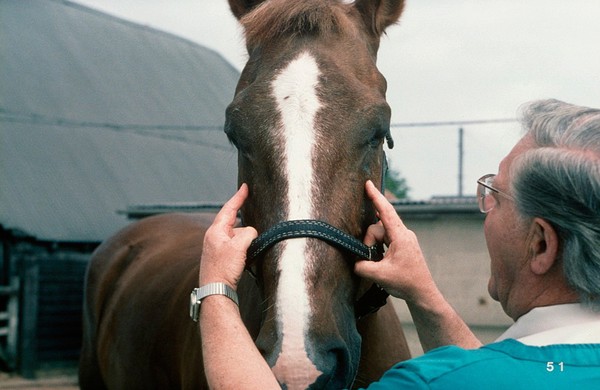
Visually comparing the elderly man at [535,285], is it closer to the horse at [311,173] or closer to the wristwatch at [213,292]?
the wristwatch at [213,292]

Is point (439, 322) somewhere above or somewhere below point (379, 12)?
below

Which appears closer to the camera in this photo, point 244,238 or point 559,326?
point 559,326

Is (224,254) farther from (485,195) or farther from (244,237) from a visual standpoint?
(485,195)

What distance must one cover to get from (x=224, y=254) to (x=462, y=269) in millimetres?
8874

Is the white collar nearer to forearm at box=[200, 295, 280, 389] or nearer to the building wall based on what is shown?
forearm at box=[200, 295, 280, 389]

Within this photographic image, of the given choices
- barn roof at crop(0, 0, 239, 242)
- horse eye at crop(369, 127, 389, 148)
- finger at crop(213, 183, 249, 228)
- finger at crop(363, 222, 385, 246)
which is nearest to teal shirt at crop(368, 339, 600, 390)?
finger at crop(213, 183, 249, 228)

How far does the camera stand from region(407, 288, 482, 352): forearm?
81.1 inches

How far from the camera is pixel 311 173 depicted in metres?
2.26

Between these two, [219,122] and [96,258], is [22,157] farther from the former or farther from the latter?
[96,258]

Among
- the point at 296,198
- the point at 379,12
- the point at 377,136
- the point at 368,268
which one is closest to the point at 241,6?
the point at 379,12

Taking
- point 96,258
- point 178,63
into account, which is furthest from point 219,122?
point 96,258

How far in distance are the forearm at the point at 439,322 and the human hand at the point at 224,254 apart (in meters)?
0.49

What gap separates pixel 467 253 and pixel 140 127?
11.9m

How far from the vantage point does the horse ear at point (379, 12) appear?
3078 mm
